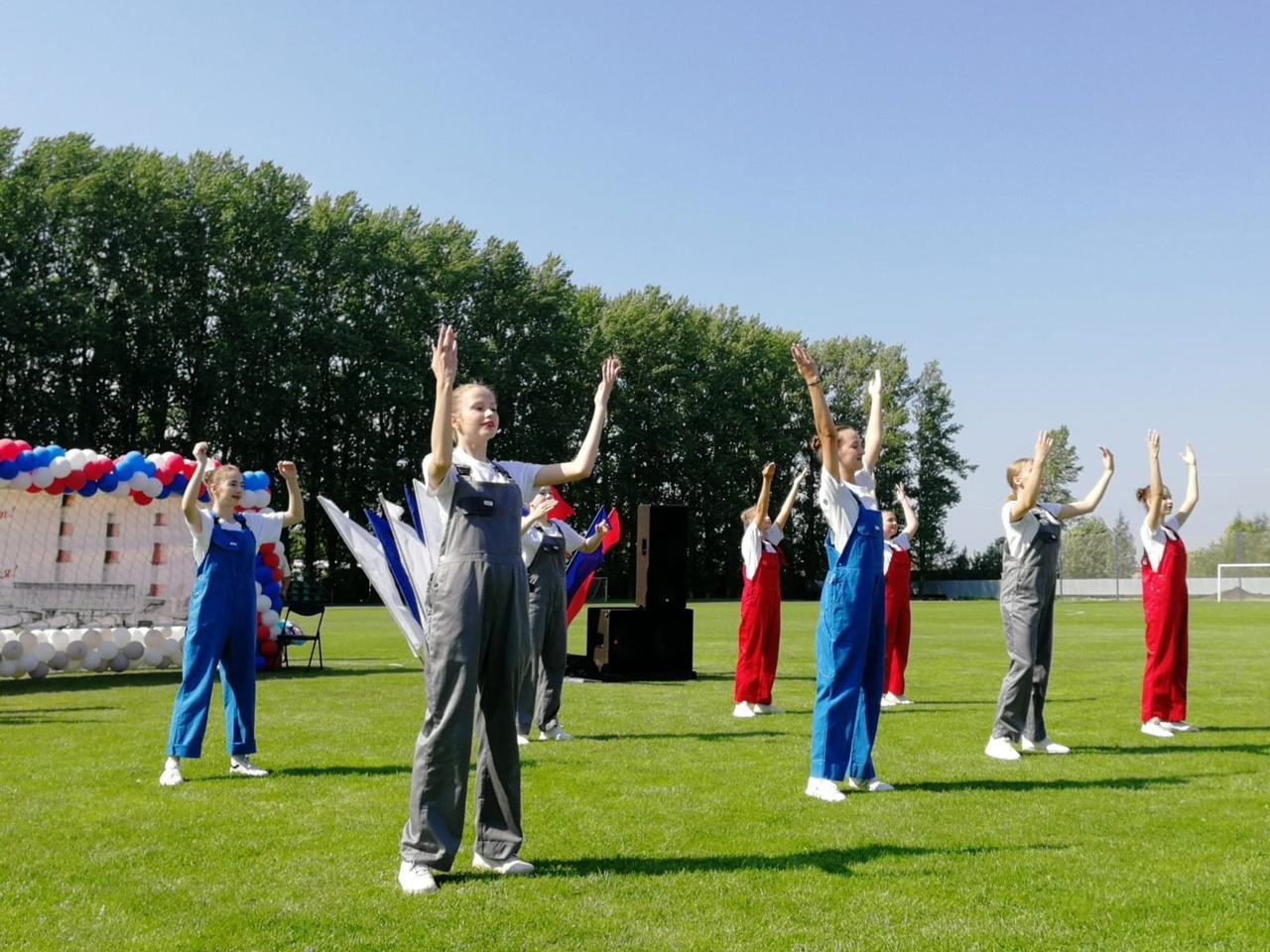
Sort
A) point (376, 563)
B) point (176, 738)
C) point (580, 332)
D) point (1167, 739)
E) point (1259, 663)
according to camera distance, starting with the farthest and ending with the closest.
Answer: point (580, 332)
point (1259, 663)
point (376, 563)
point (1167, 739)
point (176, 738)

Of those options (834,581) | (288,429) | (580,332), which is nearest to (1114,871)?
(834,581)

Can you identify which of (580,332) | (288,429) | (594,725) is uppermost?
(580,332)

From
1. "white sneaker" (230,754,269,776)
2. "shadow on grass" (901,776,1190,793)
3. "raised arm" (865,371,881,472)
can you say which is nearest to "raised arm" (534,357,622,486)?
"raised arm" (865,371,881,472)

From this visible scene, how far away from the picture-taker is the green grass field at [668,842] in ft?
14.2

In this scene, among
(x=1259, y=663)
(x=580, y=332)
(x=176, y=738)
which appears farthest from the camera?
(x=580, y=332)

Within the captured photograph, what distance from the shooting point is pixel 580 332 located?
56.2 m

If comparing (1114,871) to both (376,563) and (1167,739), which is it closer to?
(1167,739)

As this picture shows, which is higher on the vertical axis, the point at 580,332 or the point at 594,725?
the point at 580,332

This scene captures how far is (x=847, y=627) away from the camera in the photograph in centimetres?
→ 689

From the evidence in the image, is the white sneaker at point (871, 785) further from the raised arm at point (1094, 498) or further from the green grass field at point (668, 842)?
the raised arm at point (1094, 498)

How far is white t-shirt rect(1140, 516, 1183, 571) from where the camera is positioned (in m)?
9.90

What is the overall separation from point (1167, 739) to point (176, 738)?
287 inches

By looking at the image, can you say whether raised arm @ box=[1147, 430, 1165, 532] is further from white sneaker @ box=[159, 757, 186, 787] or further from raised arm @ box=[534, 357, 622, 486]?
white sneaker @ box=[159, 757, 186, 787]

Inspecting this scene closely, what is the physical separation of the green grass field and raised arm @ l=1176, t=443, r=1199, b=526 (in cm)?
183
